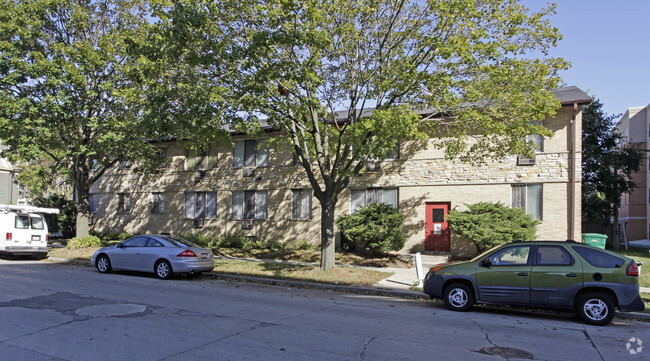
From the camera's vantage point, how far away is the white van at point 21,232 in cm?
1722

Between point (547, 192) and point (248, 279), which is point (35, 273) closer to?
point (248, 279)

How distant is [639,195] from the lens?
4122cm

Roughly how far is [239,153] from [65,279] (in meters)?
11.8

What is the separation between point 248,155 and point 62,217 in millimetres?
13594

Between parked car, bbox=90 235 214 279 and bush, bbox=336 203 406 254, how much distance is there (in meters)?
5.89

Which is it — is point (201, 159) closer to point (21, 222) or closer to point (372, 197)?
point (21, 222)

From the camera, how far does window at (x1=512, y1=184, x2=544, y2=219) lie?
56.6ft

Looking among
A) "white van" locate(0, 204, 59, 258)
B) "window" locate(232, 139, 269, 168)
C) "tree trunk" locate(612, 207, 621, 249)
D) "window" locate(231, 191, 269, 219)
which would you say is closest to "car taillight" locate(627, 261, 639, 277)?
"window" locate(231, 191, 269, 219)

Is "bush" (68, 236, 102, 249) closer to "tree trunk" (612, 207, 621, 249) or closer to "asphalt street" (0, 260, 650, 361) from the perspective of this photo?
"asphalt street" (0, 260, 650, 361)

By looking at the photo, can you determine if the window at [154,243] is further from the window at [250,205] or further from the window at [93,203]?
the window at [93,203]

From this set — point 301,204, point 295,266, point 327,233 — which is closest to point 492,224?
point 327,233

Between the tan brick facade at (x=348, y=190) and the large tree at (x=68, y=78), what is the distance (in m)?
2.97

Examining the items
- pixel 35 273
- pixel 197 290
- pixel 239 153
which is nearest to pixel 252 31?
pixel 197 290

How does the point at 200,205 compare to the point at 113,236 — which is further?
the point at 113,236
